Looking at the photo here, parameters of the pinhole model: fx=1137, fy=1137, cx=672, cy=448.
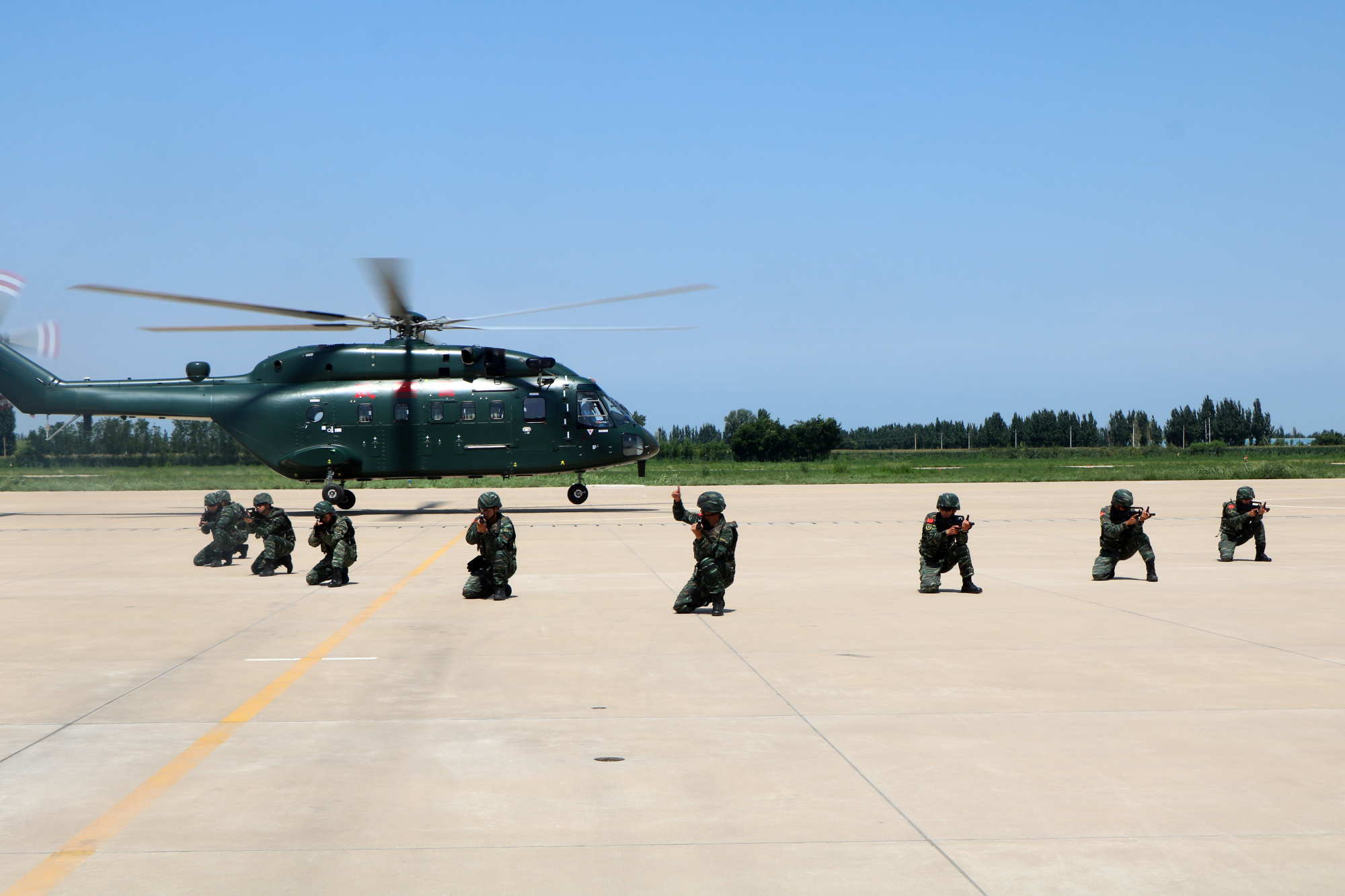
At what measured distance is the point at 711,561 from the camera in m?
11.9

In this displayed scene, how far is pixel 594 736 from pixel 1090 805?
276 cm

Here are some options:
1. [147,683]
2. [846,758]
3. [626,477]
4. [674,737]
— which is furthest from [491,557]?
[626,477]

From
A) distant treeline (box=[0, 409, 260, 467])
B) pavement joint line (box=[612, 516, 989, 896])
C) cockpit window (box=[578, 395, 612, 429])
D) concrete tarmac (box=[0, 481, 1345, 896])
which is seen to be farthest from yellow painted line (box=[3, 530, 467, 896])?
distant treeline (box=[0, 409, 260, 467])

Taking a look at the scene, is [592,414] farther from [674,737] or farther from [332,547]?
[674,737]

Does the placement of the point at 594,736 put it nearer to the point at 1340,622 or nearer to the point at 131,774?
the point at 131,774

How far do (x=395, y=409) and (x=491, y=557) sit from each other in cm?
1702

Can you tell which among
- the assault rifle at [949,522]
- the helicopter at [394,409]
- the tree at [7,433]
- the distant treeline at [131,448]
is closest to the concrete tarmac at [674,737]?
the assault rifle at [949,522]

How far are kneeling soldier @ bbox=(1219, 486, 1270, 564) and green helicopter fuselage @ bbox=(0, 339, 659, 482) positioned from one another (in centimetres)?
1530

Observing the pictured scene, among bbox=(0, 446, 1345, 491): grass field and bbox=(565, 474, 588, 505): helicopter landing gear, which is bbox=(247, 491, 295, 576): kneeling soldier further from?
bbox=(0, 446, 1345, 491): grass field

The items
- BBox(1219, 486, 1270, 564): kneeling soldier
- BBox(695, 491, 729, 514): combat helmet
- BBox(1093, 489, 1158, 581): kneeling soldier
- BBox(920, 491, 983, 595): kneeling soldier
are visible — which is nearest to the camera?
BBox(695, 491, 729, 514): combat helmet

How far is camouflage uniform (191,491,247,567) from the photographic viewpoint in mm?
17203

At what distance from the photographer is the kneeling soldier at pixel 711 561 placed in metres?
11.8

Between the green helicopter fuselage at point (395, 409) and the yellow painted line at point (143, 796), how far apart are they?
19.8 m

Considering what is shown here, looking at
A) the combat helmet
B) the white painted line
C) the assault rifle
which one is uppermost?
the combat helmet
